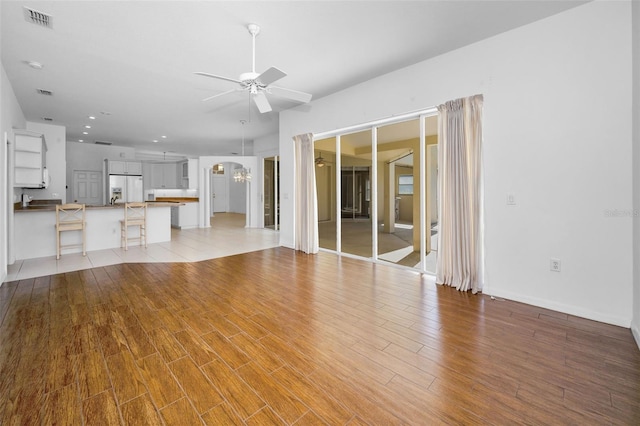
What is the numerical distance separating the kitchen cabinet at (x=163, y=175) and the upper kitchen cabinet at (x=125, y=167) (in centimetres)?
86

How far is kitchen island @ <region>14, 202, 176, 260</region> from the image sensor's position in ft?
17.0

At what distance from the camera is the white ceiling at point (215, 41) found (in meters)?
2.87

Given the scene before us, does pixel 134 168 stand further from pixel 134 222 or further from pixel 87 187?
pixel 134 222

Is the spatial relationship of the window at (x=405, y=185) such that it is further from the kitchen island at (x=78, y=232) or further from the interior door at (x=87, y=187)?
the interior door at (x=87, y=187)

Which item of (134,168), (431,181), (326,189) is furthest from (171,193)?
(431,181)

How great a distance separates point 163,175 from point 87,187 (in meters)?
2.43

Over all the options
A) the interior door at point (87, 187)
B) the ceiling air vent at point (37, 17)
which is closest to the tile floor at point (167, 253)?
the ceiling air vent at point (37, 17)

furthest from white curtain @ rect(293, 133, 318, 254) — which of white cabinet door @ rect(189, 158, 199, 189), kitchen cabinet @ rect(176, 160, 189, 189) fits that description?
kitchen cabinet @ rect(176, 160, 189, 189)

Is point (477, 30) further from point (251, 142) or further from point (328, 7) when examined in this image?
point (251, 142)

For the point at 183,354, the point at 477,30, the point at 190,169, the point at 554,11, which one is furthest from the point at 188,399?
the point at 190,169

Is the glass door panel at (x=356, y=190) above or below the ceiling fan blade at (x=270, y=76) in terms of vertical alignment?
below

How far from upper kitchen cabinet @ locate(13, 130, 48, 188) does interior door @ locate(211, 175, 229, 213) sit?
33.1 ft

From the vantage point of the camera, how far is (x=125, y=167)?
10.0 metres

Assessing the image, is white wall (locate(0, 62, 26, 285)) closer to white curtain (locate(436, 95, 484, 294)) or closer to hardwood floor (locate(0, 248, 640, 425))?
hardwood floor (locate(0, 248, 640, 425))
